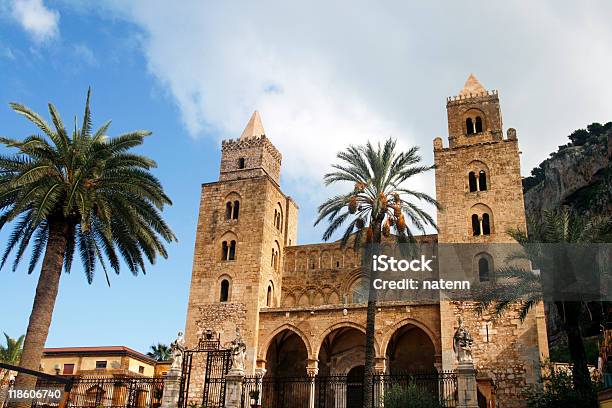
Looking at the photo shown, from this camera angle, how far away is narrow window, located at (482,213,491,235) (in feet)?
87.3

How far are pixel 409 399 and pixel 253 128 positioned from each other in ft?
67.3

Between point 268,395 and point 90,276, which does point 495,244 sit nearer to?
point 268,395

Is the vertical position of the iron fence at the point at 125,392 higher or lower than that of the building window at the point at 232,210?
lower

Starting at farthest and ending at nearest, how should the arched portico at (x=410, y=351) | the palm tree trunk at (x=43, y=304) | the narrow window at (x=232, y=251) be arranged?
the narrow window at (x=232, y=251) < the arched portico at (x=410, y=351) < the palm tree trunk at (x=43, y=304)

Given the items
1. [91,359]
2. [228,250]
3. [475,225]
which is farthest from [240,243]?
[91,359]

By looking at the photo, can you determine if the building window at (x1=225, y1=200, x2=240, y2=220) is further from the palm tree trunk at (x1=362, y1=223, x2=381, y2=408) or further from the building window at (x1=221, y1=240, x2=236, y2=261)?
the palm tree trunk at (x1=362, y1=223, x2=381, y2=408)

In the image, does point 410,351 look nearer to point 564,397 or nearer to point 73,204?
point 564,397

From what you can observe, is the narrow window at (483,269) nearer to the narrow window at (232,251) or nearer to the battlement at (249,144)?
the narrow window at (232,251)

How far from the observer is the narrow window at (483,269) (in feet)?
84.4

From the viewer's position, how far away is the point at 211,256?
98.2ft

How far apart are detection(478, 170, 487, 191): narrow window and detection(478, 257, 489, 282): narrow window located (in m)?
3.43

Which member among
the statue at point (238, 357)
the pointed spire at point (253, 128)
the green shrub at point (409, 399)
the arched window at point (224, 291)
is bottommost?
the green shrub at point (409, 399)

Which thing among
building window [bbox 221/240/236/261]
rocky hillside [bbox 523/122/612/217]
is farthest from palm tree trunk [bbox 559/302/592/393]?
rocky hillside [bbox 523/122/612/217]

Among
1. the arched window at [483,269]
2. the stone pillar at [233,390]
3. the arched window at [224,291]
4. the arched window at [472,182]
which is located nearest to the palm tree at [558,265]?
the arched window at [483,269]
